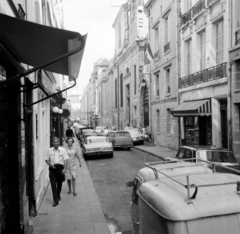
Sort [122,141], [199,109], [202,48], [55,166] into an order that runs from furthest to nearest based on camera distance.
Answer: [122,141], [202,48], [199,109], [55,166]

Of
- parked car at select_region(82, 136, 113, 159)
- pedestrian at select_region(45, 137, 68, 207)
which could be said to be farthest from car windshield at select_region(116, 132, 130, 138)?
pedestrian at select_region(45, 137, 68, 207)

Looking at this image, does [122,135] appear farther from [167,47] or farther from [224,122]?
[224,122]

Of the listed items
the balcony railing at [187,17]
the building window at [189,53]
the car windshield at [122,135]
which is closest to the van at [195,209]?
the building window at [189,53]

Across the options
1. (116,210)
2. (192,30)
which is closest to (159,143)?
(192,30)

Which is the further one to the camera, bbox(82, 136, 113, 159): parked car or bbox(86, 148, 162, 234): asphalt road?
bbox(82, 136, 113, 159): parked car

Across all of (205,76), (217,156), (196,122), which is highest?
(205,76)

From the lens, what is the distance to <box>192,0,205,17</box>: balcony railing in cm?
1821

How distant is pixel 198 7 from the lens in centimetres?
1878

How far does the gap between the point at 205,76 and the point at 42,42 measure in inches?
627

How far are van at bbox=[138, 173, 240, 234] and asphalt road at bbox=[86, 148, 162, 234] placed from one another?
11.5 feet

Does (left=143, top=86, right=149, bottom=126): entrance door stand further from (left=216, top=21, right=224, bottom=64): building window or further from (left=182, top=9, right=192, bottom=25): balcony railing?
(left=216, top=21, right=224, bottom=64): building window

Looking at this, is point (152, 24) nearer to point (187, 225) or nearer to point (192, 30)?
point (192, 30)

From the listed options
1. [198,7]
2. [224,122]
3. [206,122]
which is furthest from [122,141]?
[198,7]

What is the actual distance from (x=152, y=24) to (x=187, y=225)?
27428 millimetres
